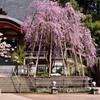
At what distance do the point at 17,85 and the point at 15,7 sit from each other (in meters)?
33.7

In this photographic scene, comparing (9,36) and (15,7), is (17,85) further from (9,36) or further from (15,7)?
(15,7)

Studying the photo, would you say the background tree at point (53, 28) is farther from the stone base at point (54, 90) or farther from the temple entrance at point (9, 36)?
the temple entrance at point (9, 36)

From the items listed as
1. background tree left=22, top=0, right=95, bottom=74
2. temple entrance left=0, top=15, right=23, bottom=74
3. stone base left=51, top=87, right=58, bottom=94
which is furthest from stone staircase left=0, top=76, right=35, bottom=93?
temple entrance left=0, top=15, right=23, bottom=74

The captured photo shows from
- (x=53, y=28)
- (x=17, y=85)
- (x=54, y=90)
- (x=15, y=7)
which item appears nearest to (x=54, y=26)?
(x=53, y=28)

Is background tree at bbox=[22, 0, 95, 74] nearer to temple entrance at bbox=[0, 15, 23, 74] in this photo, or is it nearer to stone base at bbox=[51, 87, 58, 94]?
stone base at bbox=[51, 87, 58, 94]

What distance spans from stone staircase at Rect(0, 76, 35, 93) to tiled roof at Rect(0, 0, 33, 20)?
30.8 meters

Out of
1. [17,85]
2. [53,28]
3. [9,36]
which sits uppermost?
[9,36]

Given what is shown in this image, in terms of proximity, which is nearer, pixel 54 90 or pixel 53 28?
pixel 54 90

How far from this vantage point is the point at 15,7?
181 ft

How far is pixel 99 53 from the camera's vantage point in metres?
33.0

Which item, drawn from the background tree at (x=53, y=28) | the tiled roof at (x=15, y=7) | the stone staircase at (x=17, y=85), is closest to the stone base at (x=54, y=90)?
the stone staircase at (x=17, y=85)

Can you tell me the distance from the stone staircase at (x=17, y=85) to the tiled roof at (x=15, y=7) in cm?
3079

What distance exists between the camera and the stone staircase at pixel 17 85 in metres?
22.5

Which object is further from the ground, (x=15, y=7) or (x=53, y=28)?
(x=15, y=7)
